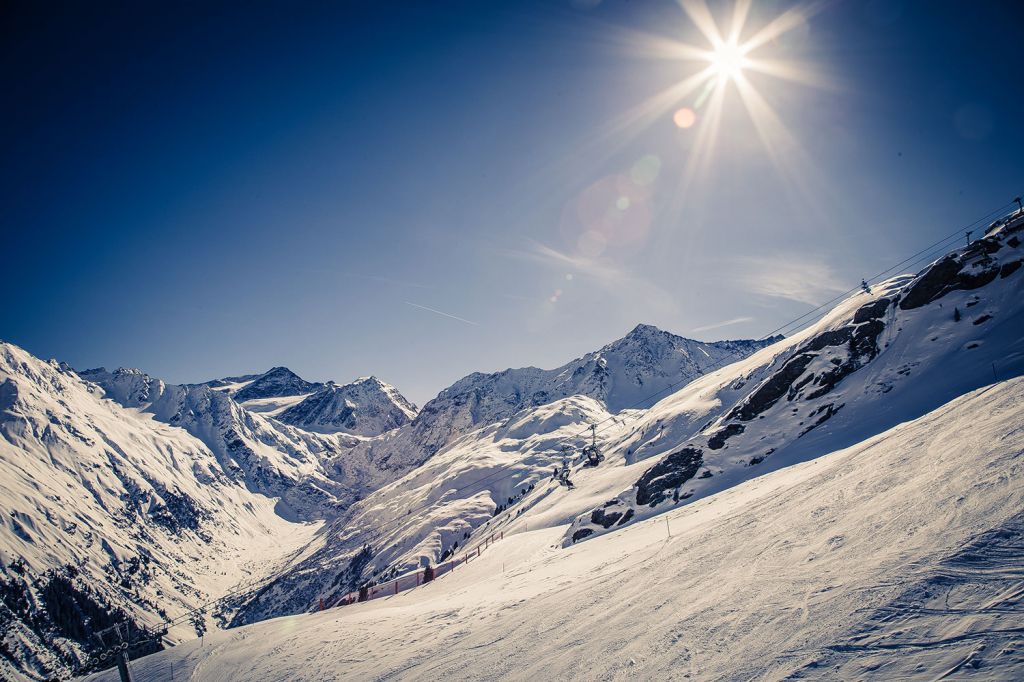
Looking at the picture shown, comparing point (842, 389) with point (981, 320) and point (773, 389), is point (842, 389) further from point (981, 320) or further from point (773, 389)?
point (981, 320)

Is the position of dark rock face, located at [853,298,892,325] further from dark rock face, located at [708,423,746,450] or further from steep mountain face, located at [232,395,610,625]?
steep mountain face, located at [232,395,610,625]

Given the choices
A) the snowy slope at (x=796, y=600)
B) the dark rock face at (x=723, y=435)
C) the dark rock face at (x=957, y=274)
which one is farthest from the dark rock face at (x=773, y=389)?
the snowy slope at (x=796, y=600)

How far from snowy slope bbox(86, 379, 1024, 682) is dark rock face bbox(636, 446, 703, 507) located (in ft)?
88.5

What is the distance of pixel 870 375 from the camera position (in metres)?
42.2

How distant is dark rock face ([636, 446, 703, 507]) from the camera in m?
46.4

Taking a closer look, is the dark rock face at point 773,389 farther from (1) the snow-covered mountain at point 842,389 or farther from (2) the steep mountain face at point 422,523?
(2) the steep mountain face at point 422,523

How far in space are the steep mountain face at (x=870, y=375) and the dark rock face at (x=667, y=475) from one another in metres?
0.15

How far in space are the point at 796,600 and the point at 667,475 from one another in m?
42.1

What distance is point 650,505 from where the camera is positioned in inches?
1793

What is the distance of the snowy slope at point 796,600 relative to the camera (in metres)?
7.21

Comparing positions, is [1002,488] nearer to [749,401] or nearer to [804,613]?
[804,613]

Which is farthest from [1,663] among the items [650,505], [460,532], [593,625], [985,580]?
[985,580]

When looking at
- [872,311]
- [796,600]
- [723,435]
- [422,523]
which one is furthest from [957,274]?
[422,523]

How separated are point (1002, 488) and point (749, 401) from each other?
1870 inches
